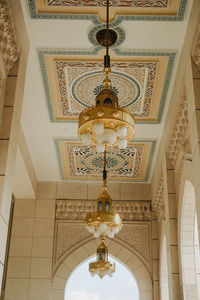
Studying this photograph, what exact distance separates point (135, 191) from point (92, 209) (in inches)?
30.7

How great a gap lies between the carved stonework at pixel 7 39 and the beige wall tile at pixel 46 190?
12.0ft

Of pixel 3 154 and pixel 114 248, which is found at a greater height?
pixel 114 248

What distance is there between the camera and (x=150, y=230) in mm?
6922

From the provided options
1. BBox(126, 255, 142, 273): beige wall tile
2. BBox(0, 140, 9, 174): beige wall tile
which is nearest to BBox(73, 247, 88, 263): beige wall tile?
BBox(126, 255, 142, 273): beige wall tile

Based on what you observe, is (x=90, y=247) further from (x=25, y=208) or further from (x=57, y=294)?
(x=25, y=208)

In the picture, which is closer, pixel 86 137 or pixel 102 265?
pixel 86 137

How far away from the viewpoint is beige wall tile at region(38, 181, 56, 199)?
23.5 feet

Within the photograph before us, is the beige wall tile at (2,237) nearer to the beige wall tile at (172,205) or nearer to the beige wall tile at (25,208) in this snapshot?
the beige wall tile at (172,205)

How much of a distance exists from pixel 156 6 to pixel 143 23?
22 centimetres

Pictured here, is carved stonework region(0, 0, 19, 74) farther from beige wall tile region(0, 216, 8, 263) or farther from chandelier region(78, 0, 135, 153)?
beige wall tile region(0, 216, 8, 263)

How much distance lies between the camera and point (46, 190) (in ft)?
23.5

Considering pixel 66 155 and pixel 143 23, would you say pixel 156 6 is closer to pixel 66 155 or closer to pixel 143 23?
pixel 143 23

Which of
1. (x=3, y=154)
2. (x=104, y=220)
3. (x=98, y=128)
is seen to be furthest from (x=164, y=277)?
(x=98, y=128)

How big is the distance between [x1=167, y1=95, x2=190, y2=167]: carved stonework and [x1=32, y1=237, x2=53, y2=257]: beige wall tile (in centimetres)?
264
